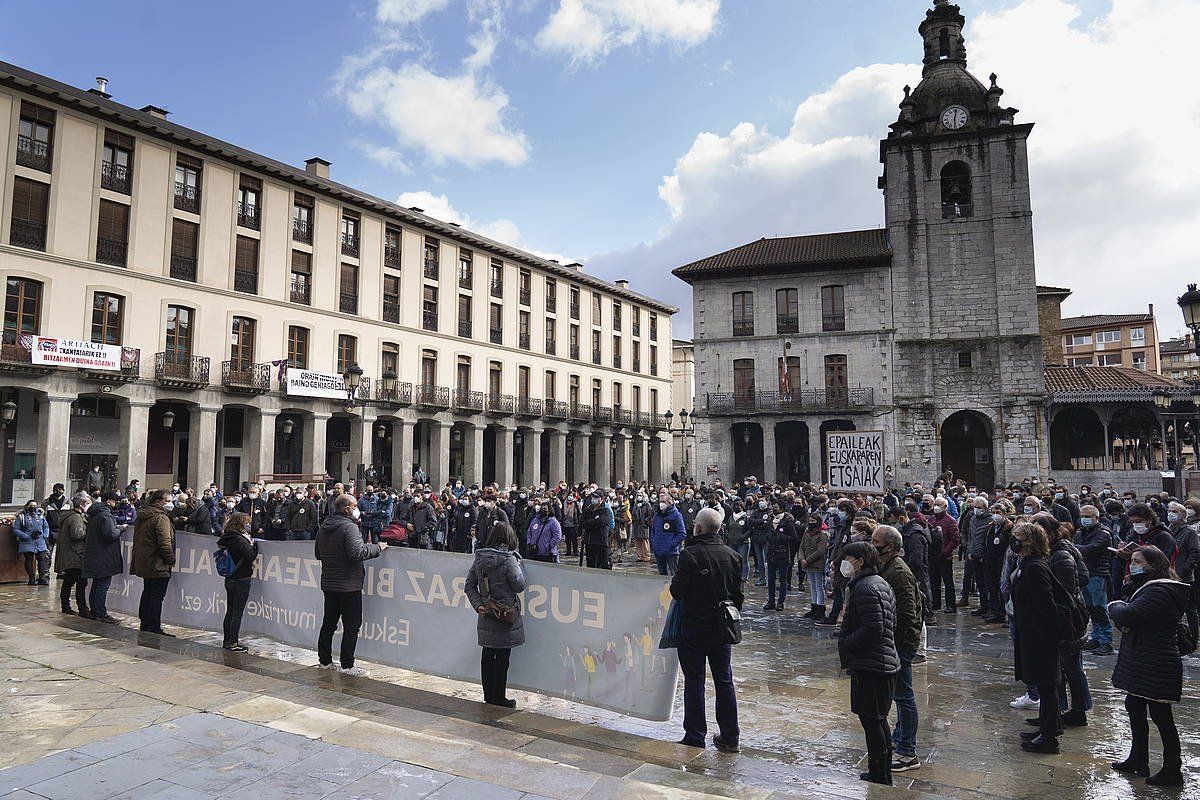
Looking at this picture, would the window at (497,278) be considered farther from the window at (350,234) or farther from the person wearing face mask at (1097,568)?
the person wearing face mask at (1097,568)

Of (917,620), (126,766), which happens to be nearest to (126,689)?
(126,766)

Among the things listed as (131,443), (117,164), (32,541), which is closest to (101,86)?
Answer: (117,164)

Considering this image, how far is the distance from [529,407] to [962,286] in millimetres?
23534

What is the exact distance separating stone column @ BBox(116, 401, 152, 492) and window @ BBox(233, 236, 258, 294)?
21.1 feet

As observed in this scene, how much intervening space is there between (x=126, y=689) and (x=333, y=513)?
2.15 meters

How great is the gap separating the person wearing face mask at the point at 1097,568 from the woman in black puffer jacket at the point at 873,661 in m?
5.30

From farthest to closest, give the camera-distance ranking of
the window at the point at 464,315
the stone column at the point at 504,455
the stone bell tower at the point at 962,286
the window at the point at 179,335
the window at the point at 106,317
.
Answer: the stone column at the point at 504,455 < the window at the point at 464,315 < the stone bell tower at the point at 962,286 < the window at the point at 179,335 < the window at the point at 106,317

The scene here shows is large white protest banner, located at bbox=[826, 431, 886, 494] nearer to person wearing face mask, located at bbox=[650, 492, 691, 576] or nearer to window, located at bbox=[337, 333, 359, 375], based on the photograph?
person wearing face mask, located at bbox=[650, 492, 691, 576]

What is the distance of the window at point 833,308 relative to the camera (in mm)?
33938

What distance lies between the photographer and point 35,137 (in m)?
24.5

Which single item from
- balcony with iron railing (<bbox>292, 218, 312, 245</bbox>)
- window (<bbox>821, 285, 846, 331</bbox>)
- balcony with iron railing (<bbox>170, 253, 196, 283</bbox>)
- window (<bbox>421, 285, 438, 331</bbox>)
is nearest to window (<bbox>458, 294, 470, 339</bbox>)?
window (<bbox>421, 285, 438, 331</bbox>)

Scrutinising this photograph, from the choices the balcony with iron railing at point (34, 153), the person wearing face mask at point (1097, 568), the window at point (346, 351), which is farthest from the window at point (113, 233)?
the person wearing face mask at point (1097, 568)

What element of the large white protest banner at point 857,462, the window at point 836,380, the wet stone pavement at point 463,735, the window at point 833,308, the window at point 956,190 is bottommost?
the wet stone pavement at point 463,735

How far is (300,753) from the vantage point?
4.57 meters
